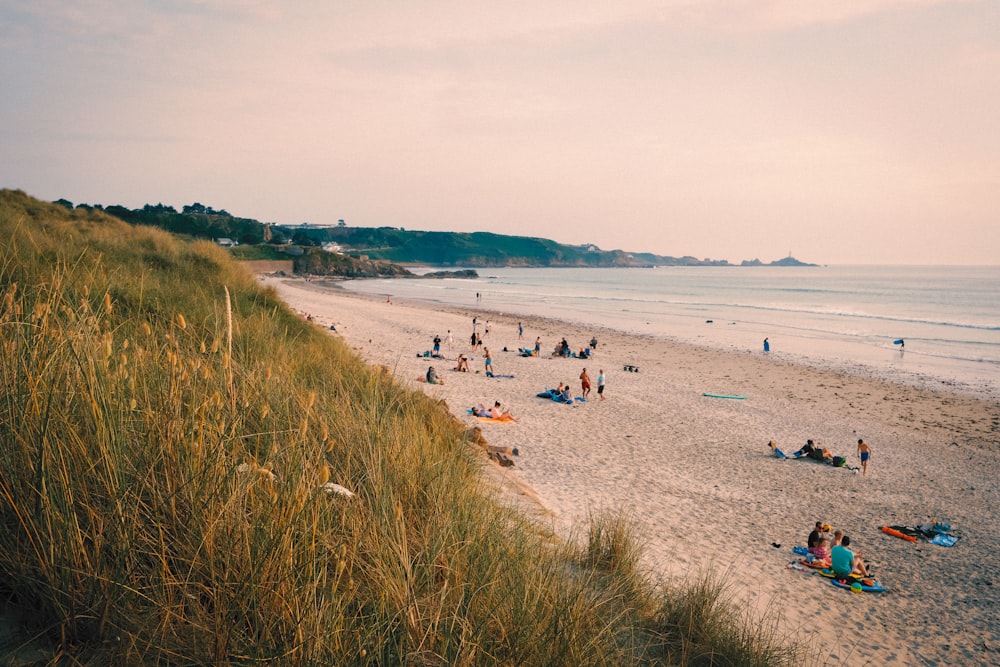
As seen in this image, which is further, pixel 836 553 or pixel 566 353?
pixel 566 353

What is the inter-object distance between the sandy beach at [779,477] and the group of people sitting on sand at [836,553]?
1.13 ft

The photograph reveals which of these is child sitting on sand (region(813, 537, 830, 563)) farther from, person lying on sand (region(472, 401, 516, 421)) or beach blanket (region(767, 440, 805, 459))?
person lying on sand (region(472, 401, 516, 421))

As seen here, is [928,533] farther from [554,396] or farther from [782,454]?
[554,396]

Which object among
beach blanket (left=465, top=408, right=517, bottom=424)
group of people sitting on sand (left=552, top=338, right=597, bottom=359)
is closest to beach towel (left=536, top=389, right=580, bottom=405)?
beach blanket (left=465, top=408, right=517, bottom=424)

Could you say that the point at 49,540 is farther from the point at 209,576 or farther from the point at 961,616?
the point at 961,616

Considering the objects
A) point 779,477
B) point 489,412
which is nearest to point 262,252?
point 489,412

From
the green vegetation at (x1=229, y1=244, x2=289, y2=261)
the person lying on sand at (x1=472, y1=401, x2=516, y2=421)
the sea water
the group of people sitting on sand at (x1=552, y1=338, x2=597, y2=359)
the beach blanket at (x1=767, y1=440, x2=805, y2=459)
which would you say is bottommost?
the beach blanket at (x1=767, y1=440, x2=805, y2=459)

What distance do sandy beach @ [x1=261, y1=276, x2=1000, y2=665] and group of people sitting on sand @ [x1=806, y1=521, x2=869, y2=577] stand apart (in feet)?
1.13

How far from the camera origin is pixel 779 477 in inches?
487

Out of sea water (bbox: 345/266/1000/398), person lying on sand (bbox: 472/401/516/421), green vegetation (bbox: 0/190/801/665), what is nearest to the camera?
green vegetation (bbox: 0/190/801/665)

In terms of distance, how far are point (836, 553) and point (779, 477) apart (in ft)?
14.5

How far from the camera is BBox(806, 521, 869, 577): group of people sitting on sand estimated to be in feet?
26.5

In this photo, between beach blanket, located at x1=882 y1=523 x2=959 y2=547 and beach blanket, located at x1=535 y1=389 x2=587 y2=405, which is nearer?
beach blanket, located at x1=882 y1=523 x2=959 y2=547

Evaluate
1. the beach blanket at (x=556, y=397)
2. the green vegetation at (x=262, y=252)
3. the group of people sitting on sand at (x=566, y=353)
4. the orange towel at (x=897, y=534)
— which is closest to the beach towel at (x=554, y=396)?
the beach blanket at (x=556, y=397)
